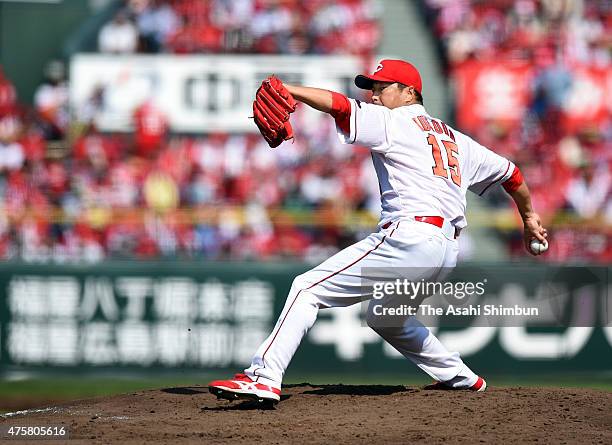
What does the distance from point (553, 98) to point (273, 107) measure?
8.34 m

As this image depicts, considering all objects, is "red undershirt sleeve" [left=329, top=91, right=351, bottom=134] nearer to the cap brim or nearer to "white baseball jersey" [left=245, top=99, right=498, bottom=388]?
"white baseball jersey" [left=245, top=99, right=498, bottom=388]

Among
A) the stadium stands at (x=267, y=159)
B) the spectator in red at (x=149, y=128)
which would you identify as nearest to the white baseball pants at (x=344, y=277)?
the stadium stands at (x=267, y=159)

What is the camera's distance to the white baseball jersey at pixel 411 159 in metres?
4.88

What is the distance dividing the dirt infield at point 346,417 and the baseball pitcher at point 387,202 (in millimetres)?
235

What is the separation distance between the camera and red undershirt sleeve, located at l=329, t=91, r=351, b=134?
4.74 m

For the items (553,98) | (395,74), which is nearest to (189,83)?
(553,98)

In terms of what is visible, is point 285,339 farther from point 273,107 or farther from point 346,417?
point 273,107

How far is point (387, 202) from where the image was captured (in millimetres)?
5117

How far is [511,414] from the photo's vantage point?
496 cm

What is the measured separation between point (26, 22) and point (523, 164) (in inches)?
263

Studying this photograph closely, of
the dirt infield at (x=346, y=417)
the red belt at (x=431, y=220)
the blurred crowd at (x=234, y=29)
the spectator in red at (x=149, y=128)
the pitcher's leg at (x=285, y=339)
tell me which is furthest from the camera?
the blurred crowd at (x=234, y=29)

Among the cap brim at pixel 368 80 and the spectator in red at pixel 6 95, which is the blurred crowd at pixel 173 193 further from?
the cap brim at pixel 368 80

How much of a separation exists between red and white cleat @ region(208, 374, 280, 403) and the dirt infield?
94 mm

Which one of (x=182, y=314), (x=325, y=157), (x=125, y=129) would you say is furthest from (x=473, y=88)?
(x=182, y=314)
